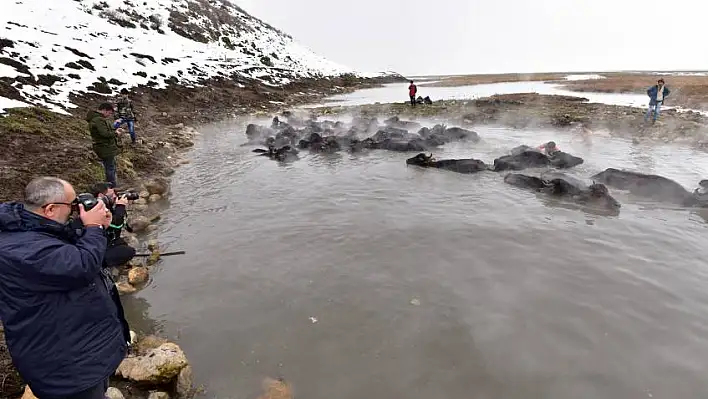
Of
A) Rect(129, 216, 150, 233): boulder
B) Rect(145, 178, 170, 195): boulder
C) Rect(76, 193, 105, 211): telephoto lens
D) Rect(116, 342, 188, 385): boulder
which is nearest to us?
Rect(76, 193, 105, 211): telephoto lens

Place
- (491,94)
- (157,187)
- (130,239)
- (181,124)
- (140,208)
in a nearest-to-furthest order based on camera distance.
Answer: (130,239)
(140,208)
(157,187)
(181,124)
(491,94)

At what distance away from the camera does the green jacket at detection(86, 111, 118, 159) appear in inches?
376

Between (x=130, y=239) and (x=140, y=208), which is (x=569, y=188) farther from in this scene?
(x=140, y=208)

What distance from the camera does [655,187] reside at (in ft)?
35.9

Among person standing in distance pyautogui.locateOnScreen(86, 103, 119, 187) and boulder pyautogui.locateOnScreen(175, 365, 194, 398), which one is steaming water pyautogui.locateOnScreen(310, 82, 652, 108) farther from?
boulder pyautogui.locateOnScreen(175, 365, 194, 398)

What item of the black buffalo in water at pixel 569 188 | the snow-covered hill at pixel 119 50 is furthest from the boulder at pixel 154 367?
the snow-covered hill at pixel 119 50

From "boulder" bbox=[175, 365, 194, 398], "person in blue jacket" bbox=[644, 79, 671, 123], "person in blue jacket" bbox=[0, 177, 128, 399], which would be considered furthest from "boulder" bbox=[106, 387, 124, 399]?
"person in blue jacket" bbox=[644, 79, 671, 123]

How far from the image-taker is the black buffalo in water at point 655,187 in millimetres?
10234

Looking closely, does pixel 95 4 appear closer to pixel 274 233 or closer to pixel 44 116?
pixel 44 116

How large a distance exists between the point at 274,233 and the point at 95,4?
44272 mm

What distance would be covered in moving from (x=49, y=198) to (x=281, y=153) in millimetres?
14120

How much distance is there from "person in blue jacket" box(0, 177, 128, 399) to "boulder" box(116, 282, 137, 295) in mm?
3760

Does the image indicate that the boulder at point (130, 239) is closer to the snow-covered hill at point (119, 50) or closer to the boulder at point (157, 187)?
the boulder at point (157, 187)

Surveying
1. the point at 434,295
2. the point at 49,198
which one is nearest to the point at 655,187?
the point at 434,295
